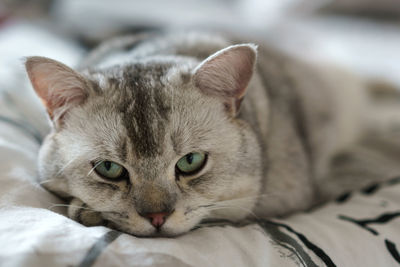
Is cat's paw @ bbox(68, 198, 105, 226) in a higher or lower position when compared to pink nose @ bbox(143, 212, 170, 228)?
lower

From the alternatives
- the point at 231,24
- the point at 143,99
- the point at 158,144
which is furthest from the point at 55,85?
the point at 231,24

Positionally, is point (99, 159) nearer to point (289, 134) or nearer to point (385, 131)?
point (289, 134)

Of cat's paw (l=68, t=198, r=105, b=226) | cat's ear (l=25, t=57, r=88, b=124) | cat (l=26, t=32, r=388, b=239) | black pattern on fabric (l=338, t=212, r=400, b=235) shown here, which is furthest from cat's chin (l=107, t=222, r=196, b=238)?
black pattern on fabric (l=338, t=212, r=400, b=235)

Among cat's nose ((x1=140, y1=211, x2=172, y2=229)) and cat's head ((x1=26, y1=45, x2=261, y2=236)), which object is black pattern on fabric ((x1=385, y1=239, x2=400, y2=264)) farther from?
cat's nose ((x1=140, y1=211, x2=172, y2=229))

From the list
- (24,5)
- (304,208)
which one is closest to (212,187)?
(304,208)

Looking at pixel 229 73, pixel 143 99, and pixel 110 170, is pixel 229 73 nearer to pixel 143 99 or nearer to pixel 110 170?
pixel 143 99

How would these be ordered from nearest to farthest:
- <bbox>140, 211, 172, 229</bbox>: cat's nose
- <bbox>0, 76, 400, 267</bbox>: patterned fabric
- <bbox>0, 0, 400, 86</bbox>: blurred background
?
<bbox>0, 76, 400, 267</bbox>: patterned fabric < <bbox>140, 211, 172, 229</bbox>: cat's nose < <bbox>0, 0, 400, 86</bbox>: blurred background

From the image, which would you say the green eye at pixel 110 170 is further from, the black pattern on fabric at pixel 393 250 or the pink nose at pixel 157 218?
the black pattern on fabric at pixel 393 250
